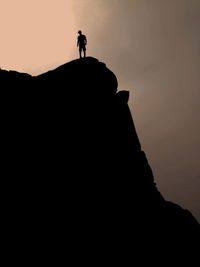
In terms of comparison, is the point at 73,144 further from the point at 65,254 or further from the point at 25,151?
the point at 65,254

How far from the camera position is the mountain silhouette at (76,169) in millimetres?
27656

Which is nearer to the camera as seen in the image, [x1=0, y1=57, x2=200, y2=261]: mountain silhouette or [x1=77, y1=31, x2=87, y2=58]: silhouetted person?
[x1=0, y1=57, x2=200, y2=261]: mountain silhouette

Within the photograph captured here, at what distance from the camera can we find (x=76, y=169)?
2994 cm

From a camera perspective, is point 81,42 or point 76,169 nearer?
point 76,169

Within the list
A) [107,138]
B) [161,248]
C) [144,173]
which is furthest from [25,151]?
[161,248]

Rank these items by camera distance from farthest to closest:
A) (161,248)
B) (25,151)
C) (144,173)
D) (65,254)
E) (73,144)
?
(144,173) → (161,248) → (73,144) → (25,151) → (65,254)

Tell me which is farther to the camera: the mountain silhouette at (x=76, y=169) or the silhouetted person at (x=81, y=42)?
the silhouetted person at (x=81, y=42)

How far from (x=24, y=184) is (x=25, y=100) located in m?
7.44

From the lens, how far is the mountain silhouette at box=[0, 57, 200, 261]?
90.7 feet

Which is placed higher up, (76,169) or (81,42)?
(81,42)

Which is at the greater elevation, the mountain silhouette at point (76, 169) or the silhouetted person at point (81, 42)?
the silhouetted person at point (81, 42)

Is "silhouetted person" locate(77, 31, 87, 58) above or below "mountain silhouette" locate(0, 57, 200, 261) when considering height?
above

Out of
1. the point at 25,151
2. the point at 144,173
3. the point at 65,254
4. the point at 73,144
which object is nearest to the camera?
the point at 65,254

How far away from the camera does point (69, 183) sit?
95.6 ft
